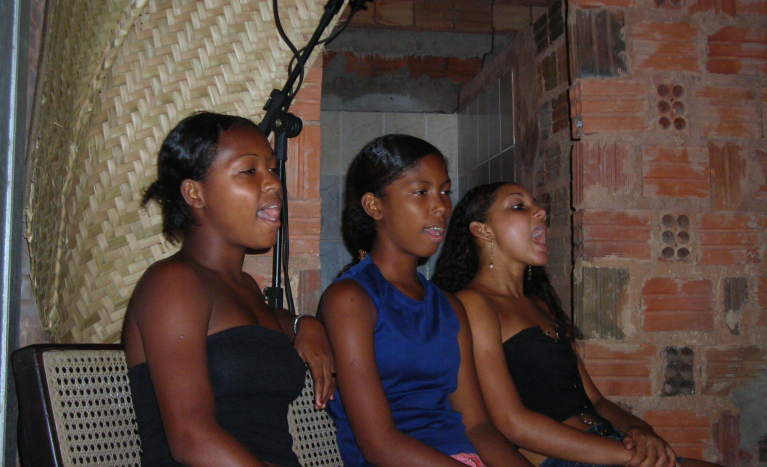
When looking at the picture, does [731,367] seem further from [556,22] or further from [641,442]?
[556,22]

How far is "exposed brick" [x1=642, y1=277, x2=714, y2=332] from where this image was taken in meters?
2.24

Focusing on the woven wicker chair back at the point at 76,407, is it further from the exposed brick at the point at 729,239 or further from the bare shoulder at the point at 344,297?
the exposed brick at the point at 729,239

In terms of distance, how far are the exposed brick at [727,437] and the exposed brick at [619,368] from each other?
27cm

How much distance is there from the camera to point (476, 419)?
5.39 ft

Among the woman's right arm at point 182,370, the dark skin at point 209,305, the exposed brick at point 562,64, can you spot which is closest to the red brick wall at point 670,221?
the exposed brick at point 562,64

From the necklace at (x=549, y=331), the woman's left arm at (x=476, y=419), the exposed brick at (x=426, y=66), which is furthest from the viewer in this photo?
the exposed brick at (x=426, y=66)

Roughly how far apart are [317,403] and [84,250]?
1.92 ft

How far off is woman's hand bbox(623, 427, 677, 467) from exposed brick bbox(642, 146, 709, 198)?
857mm

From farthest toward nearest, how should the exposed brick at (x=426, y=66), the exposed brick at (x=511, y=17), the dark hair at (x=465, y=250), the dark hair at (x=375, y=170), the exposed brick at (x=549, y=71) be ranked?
the exposed brick at (x=426, y=66) < the exposed brick at (x=511, y=17) < the exposed brick at (x=549, y=71) < the dark hair at (x=465, y=250) < the dark hair at (x=375, y=170)

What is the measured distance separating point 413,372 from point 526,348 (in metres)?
0.53

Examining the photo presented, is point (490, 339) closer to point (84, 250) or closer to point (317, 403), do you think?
point (317, 403)

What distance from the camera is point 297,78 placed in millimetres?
1630

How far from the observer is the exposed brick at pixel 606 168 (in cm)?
224

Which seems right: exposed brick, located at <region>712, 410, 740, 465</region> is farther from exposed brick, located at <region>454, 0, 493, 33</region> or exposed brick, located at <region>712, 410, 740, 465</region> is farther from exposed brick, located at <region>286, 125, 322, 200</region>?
exposed brick, located at <region>454, 0, 493, 33</region>
